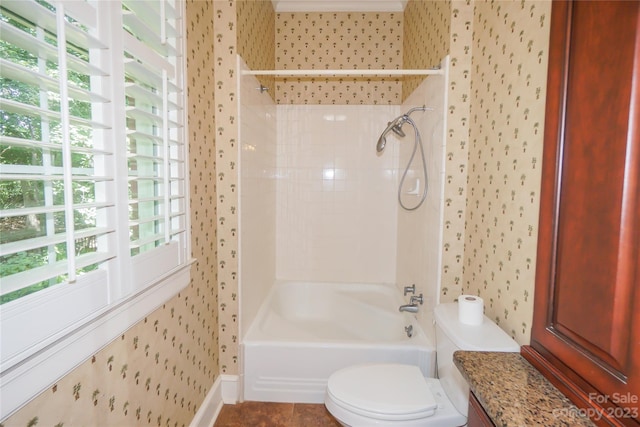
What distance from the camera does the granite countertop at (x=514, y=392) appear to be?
0.82 m

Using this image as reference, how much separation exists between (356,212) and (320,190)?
40 cm

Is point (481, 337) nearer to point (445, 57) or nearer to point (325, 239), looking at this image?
point (445, 57)

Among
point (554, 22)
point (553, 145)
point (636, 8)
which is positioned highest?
point (554, 22)

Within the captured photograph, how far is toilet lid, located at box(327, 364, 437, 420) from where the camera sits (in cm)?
132

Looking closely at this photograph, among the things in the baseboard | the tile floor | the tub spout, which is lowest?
the tile floor

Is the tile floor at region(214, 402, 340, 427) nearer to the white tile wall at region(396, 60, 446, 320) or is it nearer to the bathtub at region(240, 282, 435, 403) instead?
the bathtub at region(240, 282, 435, 403)

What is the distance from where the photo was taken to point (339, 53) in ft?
10.2

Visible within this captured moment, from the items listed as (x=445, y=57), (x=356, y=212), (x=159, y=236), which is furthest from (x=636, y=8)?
(x=356, y=212)

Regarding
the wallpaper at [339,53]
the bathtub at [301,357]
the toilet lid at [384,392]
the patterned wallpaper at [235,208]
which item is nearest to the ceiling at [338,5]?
the wallpaper at [339,53]

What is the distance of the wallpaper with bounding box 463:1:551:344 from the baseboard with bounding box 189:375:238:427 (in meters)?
1.53

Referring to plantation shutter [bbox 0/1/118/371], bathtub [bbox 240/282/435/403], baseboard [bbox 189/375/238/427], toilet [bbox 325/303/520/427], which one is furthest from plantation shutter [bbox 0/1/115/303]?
bathtub [bbox 240/282/435/403]

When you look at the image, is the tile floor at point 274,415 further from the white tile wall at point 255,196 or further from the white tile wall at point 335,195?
the white tile wall at point 335,195

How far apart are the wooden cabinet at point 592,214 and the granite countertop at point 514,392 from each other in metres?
0.04

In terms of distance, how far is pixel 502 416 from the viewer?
0.83 meters
